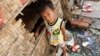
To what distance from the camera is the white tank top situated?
3498mm

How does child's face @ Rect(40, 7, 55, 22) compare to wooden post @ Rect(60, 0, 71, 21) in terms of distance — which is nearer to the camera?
child's face @ Rect(40, 7, 55, 22)

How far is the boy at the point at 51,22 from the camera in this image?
3332mm

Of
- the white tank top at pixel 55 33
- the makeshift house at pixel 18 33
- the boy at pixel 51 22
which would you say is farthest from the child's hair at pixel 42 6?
the white tank top at pixel 55 33

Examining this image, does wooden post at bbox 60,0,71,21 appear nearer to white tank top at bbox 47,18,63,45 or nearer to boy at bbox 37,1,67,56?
boy at bbox 37,1,67,56

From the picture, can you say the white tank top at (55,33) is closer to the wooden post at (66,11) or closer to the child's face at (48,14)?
the child's face at (48,14)

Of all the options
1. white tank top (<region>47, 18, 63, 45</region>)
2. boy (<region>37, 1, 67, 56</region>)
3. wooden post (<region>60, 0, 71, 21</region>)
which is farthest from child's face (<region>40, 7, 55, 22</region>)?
wooden post (<region>60, 0, 71, 21</region>)

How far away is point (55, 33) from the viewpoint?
3.55m

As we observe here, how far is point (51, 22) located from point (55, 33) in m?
0.25

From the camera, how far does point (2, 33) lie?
2.32 metres

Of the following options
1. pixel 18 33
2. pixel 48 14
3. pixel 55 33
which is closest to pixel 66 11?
pixel 55 33

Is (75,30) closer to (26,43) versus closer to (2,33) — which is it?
(26,43)

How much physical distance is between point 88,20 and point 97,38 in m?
0.64

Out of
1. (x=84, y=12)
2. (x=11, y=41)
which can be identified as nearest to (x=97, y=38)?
(x=84, y=12)

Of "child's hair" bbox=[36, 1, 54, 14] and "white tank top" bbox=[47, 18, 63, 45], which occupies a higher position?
"child's hair" bbox=[36, 1, 54, 14]
